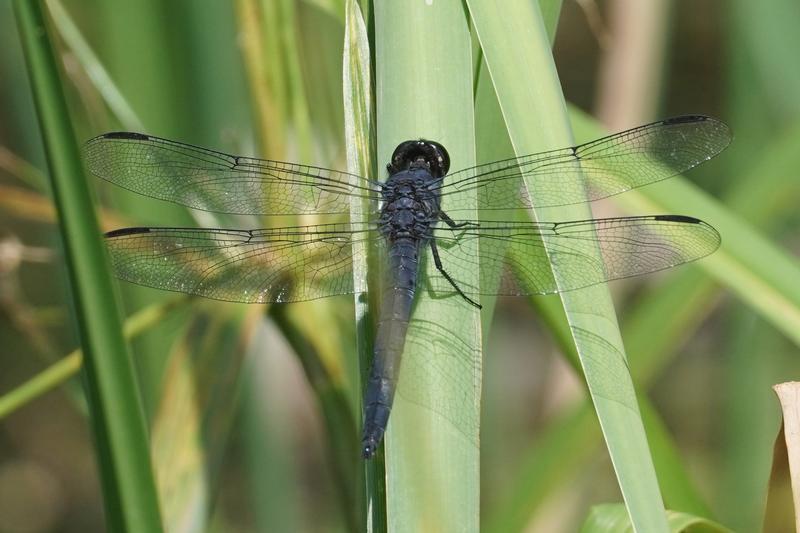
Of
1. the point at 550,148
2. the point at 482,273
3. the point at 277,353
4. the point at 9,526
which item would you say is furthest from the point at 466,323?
the point at 9,526

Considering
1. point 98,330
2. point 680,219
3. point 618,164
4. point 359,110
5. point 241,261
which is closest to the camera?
point 98,330

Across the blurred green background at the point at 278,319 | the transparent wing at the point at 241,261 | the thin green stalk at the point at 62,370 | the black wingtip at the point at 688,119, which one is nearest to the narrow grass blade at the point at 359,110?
the blurred green background at the point at 278,319

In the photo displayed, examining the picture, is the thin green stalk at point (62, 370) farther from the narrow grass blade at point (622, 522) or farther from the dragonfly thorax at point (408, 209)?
the narrow grass blade at point (622, 522)

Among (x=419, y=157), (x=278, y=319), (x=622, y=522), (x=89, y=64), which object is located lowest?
(x=622, y=522)

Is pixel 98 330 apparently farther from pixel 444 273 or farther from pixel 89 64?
pixel 89 64

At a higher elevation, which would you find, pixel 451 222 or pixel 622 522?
pixel 451 222

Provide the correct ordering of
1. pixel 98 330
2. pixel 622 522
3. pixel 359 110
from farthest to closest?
pixel 359 110 → pixel 622 522 → pixel 98 330

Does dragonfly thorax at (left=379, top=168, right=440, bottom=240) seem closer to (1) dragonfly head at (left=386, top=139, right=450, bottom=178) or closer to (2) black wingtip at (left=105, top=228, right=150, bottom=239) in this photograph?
(1) dragonfly head at (left=386, top=139, right=450, bottom=178)

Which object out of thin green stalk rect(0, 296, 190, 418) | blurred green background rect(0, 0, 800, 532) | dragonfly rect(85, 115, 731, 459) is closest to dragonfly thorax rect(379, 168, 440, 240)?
dragonfly rect(85, 115, 731, 459)

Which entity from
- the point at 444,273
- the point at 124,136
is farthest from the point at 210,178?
the point at 444,273
